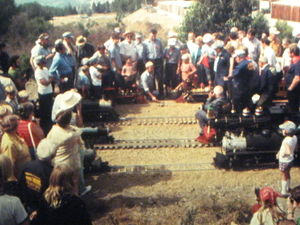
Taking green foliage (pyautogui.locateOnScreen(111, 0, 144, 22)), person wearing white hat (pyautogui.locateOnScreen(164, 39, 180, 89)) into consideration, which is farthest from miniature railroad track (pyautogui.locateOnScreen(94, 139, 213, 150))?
green foliage (pyautogui.locateOnScreen(111, 0, 144, 22))

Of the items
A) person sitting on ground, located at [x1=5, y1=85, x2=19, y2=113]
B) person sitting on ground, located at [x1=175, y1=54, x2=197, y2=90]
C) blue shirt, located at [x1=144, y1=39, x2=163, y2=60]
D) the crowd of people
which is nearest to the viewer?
the crowd of people

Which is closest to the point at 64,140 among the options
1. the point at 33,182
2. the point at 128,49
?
the point at 33,182

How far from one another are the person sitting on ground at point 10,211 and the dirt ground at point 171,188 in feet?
9.53

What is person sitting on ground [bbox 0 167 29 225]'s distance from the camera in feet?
17.4

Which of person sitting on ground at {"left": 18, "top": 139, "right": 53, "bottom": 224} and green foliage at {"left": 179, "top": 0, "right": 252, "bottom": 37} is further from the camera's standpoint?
green foliage at {"left": 179, "top": 0, "right": 252, "bottom": 37}

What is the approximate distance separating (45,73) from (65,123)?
4.49 meters

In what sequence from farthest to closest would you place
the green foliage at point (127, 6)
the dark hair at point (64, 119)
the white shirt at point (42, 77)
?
1. the green foliage at point (127, 6)
2. the white shirt at point (42, 77)
3. the dark hair at point (64, 119)

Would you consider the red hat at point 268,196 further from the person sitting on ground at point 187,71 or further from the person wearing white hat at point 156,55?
the person wearing white hat at point 156,55

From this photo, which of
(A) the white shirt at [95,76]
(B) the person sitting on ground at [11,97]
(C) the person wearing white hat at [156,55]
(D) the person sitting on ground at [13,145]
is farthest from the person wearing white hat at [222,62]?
(D) the person sitting on ground at [13,145]

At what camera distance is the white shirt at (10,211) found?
17.4 ft

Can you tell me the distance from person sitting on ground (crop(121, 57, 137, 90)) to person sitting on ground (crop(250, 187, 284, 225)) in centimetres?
936

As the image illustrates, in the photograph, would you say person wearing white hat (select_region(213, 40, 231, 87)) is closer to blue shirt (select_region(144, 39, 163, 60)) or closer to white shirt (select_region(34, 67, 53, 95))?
blue shirt (select_region(144, 39, 163, 60))

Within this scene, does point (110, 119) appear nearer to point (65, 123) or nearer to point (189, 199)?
point (189, 199)

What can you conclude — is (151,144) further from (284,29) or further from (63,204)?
(284,29)
